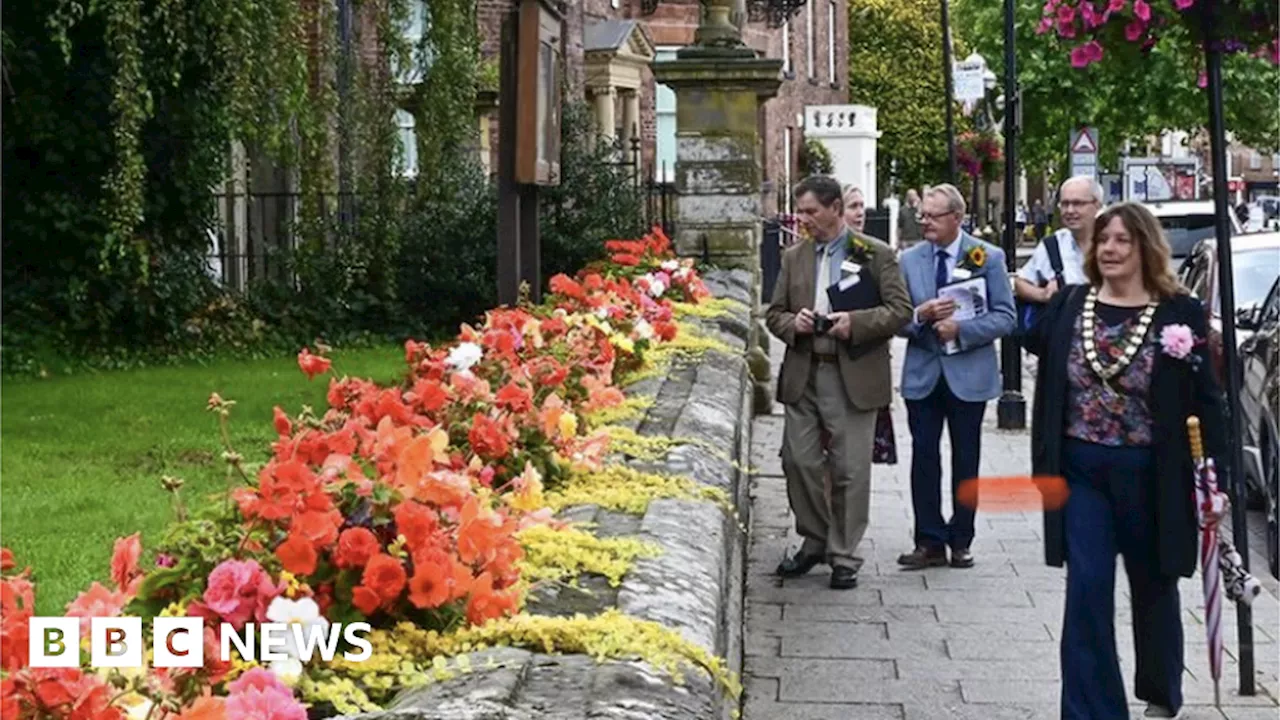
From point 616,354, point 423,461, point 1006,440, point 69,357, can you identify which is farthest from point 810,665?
point 69,357

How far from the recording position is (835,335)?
959cm

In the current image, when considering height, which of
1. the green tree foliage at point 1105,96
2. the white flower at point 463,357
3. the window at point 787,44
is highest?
the window at point 787,44

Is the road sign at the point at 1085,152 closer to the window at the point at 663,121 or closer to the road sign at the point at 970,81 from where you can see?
the road sign at the point at 970,81

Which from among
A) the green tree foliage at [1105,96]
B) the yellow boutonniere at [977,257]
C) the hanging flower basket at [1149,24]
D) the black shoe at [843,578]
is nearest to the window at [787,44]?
the green tree foliage at [1105,96]

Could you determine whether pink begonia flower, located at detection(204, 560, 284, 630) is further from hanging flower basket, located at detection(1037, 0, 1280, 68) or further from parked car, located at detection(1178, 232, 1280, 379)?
parked car, located at detection(1178, 232, 1280, 379)

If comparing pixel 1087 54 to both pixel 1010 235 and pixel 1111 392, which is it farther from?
pixel 1010 235

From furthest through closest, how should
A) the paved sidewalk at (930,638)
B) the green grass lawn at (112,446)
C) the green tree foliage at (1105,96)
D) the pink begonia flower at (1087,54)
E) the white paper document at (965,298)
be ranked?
the green tree foliage at (1105,96) → the white paper document at (965,298) → the green grass lawn at (112,446) → the pink begonia flower at (1087,54) → the paved sidewalk at (930,638)

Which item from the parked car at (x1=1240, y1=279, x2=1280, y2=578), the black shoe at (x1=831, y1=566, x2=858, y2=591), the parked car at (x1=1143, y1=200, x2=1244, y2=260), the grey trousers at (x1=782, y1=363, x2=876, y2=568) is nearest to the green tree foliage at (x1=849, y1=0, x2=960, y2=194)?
the parked car at (x1=1143, y1=200, x2=1244, y2=260)

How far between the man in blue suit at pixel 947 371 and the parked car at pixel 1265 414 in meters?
1.63

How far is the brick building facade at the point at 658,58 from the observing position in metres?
32.9

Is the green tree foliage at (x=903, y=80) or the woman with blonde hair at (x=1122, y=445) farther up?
the green tree foliage at (x=903, y=80)

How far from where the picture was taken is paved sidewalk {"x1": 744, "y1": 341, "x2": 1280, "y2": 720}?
730 cm

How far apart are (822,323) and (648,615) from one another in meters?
5.81

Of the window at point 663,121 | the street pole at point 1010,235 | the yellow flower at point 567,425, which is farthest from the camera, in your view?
the window at point 663,121
